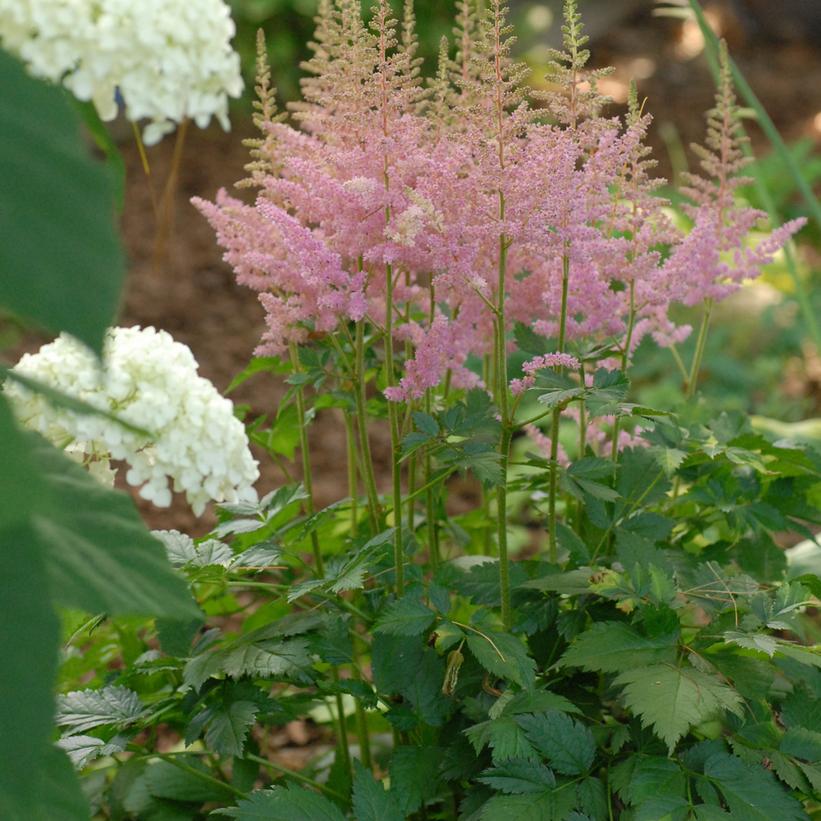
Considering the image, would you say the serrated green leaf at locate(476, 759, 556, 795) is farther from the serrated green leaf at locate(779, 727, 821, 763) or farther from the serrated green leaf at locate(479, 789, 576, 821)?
the serrated green leaf at locate(779, 727, 821, 763)

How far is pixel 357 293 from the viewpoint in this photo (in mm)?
1143

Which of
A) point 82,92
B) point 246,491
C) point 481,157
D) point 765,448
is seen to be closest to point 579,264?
point 481,157

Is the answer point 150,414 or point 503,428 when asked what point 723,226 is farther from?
point 150,414

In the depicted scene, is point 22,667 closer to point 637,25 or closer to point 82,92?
point 82,92

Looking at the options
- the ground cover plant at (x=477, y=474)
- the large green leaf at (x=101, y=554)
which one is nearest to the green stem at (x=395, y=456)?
the ground cover plant at (x=477, y=474)

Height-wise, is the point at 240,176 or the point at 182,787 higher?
the point at 240,176

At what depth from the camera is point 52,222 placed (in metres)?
0.47

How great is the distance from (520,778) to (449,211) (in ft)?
1.84

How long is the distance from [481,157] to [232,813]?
0.67 meters

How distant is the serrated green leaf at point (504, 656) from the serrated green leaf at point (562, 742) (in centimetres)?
5

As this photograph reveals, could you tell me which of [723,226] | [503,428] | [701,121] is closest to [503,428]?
[503,428]

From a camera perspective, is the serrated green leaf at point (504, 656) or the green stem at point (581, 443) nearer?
the serrated green leaf at point (504, 656)

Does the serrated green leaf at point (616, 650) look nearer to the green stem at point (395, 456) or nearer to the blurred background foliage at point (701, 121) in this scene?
the green stem at point (395, 456)

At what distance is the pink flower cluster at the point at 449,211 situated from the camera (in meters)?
1.11
